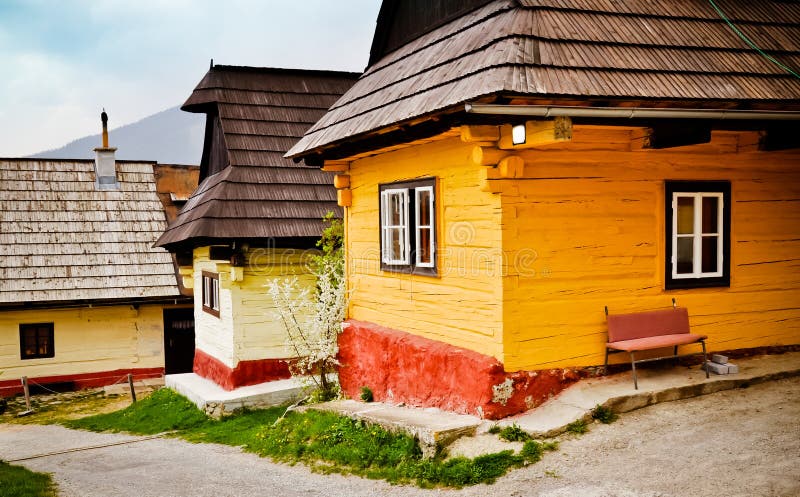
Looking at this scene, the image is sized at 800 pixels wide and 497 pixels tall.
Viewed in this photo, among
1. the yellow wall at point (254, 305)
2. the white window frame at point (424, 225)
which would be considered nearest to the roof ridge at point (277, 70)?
the yellow wall at point (254, 305)

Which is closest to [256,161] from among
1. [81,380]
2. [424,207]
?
[424,207]

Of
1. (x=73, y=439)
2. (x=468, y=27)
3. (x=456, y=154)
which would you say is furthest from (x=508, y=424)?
(x=73, y=439)

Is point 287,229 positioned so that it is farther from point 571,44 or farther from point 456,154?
point 571,44

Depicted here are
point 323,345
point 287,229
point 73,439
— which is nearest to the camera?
point 323,345

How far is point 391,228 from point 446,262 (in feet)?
3.95

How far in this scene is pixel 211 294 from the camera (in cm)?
1344

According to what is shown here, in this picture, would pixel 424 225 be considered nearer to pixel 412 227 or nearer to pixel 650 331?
pixel 412 227

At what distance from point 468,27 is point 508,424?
406 cm

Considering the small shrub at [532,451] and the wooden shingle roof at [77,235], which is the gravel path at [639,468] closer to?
the small shrub at [532,451]

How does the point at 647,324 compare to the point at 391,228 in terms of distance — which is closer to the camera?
the point at 647,324

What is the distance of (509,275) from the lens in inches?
250

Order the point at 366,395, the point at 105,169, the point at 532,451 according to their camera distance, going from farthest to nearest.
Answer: the point at 105,169 < the point at 366,395 < the point at 532,451

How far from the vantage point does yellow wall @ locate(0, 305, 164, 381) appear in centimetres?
1641

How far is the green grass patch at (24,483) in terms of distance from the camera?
718 cm
